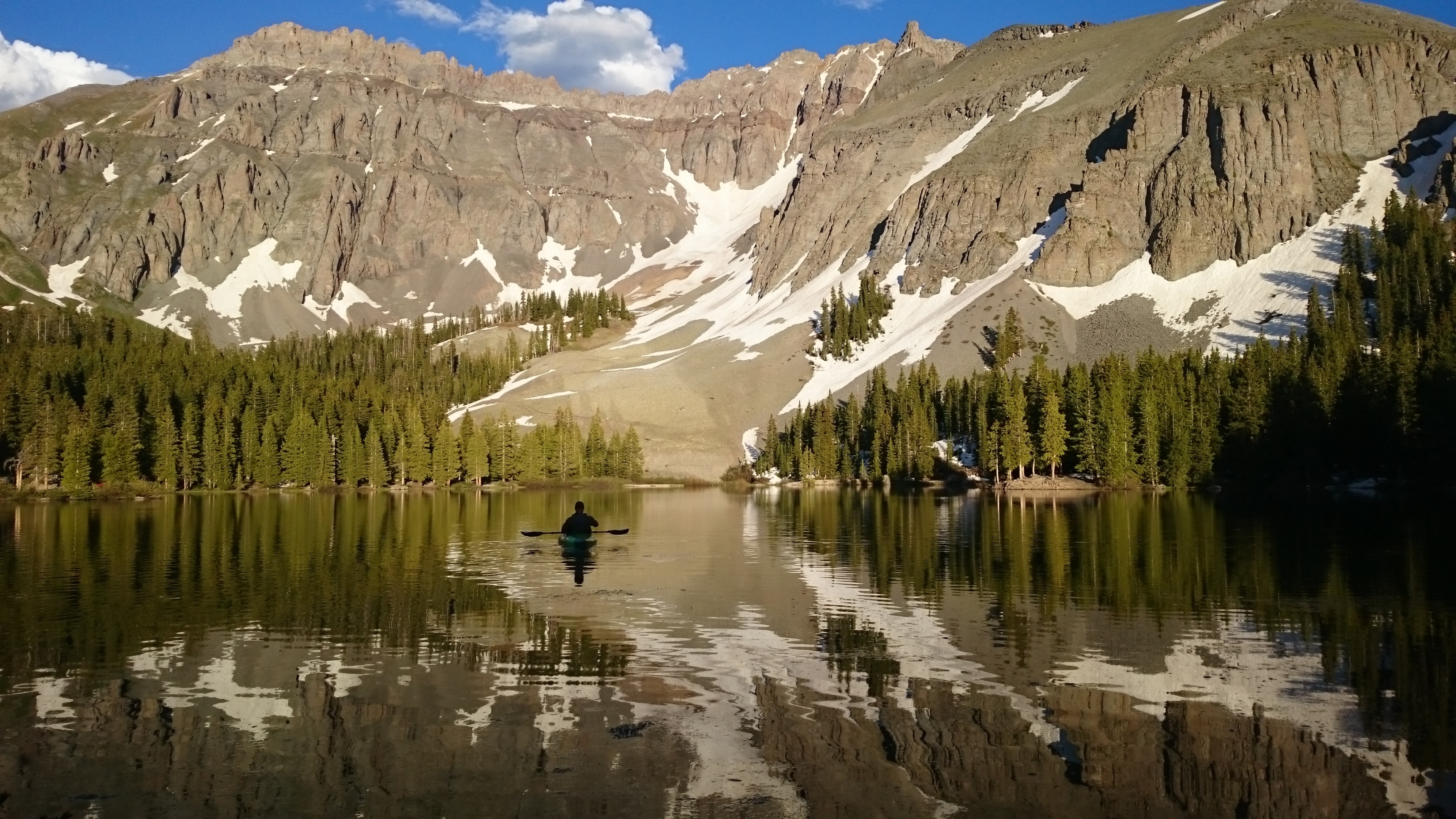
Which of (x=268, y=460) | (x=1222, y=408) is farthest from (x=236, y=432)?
(x=1222, y=408)

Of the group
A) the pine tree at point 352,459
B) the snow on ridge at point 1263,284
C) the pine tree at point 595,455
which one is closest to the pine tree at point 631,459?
the pine tree at point 595,455

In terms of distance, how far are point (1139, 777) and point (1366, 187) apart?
21425 cm

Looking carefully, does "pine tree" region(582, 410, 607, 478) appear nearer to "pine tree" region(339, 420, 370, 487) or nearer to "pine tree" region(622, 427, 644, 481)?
"pine tree" region(622, 427, 644, 481)

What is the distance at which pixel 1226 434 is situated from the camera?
11912cm

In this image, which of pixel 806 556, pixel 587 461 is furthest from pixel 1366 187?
pixel 806 556

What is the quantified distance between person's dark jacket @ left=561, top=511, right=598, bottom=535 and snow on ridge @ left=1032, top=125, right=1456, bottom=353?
140578 mm

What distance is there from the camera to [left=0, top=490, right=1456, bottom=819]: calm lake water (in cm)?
1500

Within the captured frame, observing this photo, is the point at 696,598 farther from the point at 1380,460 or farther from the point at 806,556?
the point at 1380,460

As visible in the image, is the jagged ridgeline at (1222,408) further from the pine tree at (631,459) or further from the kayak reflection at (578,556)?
the kayak reflection at (578,556)

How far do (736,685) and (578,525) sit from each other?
1165 inches

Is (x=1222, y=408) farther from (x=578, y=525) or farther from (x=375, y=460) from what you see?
(x=375, y=460)

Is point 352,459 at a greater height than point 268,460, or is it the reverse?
point 352,459

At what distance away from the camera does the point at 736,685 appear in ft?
70.9

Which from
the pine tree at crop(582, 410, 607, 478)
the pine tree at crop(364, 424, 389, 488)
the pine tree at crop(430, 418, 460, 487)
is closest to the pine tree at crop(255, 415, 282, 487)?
the pine tree at crop(364, 424, 389, 488)
